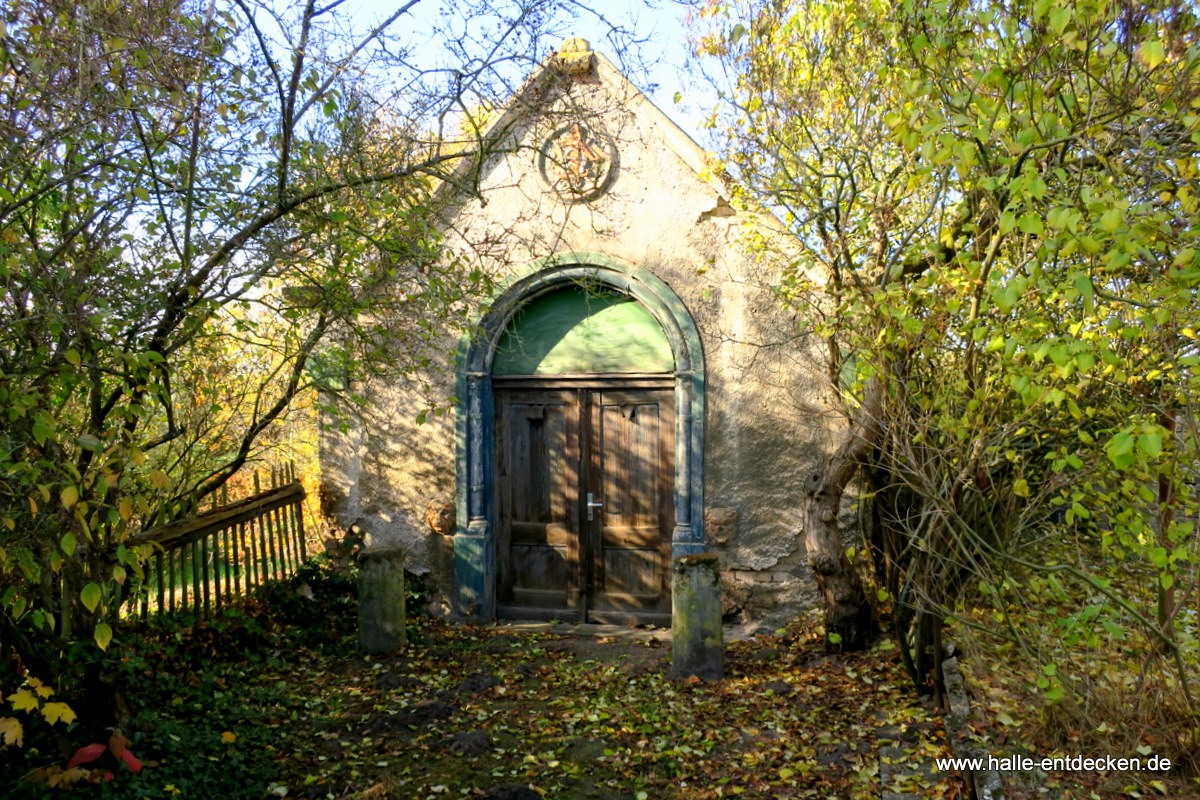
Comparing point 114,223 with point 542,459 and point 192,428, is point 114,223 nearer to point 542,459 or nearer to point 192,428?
point 192,428

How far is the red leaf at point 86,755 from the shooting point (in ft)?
12.6

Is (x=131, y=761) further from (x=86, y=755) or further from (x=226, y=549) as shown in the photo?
(x=226, y=549)

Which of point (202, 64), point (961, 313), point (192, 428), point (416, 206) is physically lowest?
point (192, 428)

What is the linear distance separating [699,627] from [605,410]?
7.31ft

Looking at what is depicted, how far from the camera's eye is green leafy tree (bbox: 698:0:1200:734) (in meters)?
2.75

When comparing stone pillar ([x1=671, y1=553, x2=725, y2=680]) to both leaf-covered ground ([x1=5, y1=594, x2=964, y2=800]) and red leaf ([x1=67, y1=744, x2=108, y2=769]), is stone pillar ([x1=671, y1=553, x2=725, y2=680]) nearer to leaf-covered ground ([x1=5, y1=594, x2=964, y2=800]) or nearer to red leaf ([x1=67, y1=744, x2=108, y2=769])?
leaf-covered ground ([x1=5, y1=594, x2=964, y2=800])

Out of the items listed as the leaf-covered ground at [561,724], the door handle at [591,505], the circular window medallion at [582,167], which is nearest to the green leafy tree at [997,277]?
Result: the leaf-covered ground at [561,724]

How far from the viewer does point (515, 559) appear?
7.53 meters

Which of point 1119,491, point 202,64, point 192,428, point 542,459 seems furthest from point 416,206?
point 1119,491

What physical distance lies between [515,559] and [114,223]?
14.7 ft

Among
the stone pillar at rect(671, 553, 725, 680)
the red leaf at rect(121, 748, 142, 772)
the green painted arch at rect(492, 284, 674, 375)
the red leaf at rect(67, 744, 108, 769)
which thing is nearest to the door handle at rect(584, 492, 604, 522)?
the green painted arch at rect(492, 284, 674, 375)

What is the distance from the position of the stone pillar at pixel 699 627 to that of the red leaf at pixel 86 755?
3.46 m

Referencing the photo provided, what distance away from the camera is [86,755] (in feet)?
12.7

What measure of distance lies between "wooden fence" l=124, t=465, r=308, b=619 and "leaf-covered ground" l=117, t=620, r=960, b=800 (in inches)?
26.3
